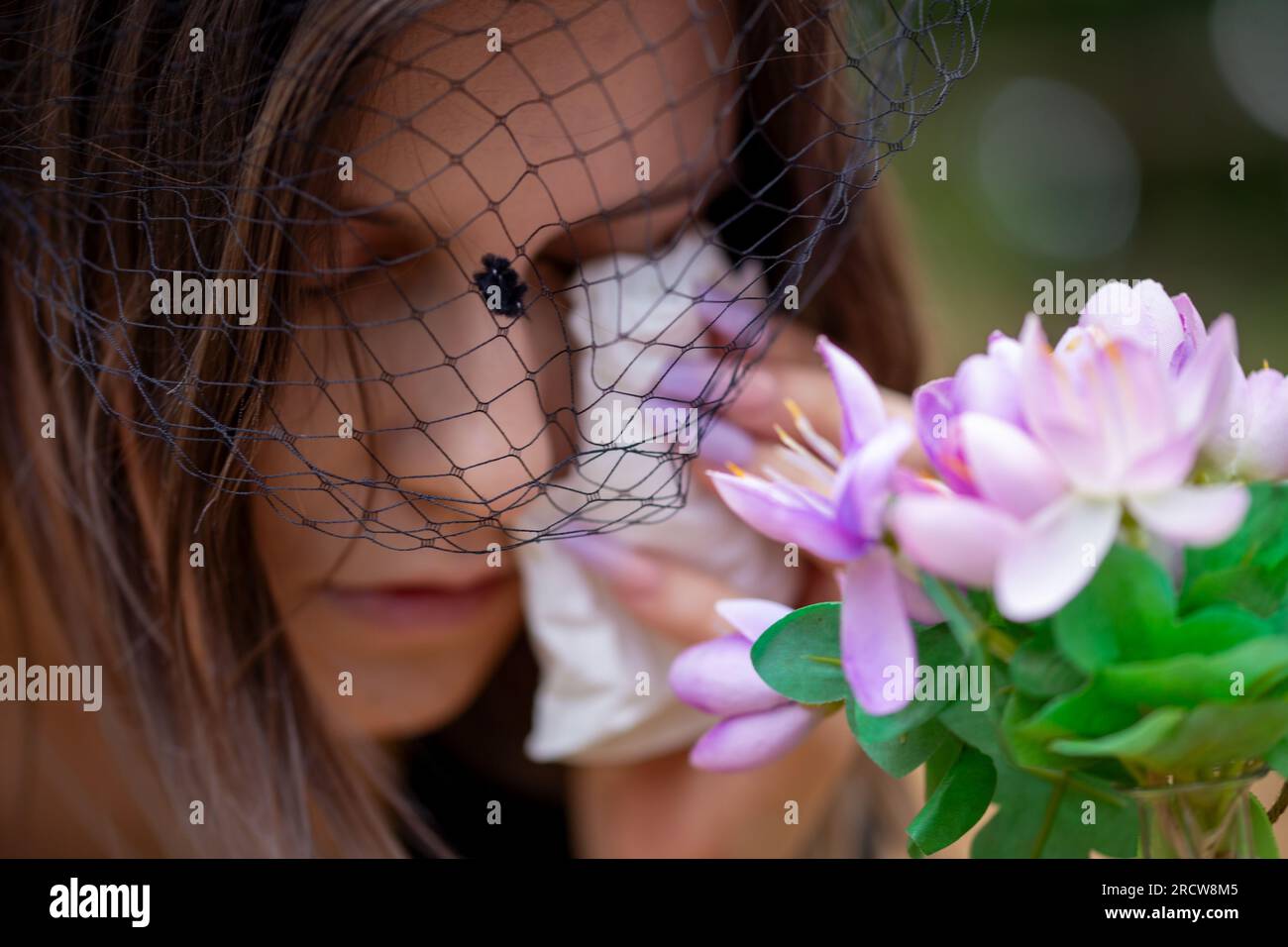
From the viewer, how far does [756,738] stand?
0.38 m

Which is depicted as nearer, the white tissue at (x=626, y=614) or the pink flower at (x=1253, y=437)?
the pink flower at (x=1253, y=437)

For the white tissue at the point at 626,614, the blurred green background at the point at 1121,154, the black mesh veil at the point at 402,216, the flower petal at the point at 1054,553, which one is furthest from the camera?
the blurred green background at the point at 1121,154

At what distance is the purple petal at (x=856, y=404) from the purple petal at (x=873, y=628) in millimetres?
35

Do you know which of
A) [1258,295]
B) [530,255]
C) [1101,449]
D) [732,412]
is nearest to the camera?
[1101,449]

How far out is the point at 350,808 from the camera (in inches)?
29.6

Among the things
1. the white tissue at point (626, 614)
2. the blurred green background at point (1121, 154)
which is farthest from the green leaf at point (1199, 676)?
the blurred green background at point (1121, 154)

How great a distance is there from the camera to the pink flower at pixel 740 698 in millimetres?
371

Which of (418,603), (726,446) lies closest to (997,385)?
(726,446)

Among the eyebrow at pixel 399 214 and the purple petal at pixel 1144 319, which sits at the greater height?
the eyebrow at pixel 399 214

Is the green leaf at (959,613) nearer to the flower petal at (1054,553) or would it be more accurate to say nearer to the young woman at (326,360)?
the flower petal at (1054,553)

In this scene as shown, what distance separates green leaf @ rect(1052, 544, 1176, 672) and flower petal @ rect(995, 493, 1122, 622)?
0.01 m
